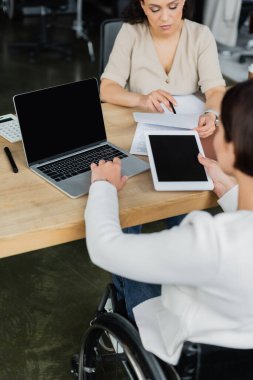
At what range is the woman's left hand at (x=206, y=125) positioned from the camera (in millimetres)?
1787

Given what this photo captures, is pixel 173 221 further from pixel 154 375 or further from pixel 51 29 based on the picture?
pixel 51 29

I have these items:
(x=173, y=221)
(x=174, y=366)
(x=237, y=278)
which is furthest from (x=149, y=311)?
(x=173, y=221)

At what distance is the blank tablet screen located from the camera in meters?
A: 1.51

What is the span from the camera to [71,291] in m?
2.24

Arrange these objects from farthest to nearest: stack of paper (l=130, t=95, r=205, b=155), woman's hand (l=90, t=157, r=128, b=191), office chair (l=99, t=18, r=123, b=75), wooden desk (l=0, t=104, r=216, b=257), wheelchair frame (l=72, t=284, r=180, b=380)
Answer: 1. office chair (l=99, t=18, r=123, b=75)
2. stack of paper (l=130, t=95, r=205, b=155)
3. woman's hand (l=90, t=157, r=128, b=191)
4. wooden desk (l=0, t=104, r=216, b=257)
5. wheelchair frame (l=72, t=284, r=180, b=380)

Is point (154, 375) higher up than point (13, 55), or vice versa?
point (154, 375)

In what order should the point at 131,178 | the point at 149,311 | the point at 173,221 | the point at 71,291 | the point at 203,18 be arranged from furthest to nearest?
the point at 203,18 → the point at 71,291 → the point at 173,221 → the point at 131,178 → the point at 149,311

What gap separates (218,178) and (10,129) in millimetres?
740

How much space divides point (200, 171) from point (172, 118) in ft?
1.17

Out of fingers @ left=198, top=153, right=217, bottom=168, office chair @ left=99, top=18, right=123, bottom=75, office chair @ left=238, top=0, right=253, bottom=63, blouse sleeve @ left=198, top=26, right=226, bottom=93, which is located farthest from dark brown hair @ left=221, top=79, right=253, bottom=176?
office chair @ left=238, top=0, right=253, bottom=63

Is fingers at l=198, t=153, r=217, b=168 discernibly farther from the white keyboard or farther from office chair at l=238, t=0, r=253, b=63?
office chair at l=238, t=0, r=253, b=63

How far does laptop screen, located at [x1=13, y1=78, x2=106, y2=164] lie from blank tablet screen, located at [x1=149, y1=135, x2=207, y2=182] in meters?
0.21

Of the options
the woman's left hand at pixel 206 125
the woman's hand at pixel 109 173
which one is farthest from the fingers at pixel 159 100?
the woman's hand at pixel 109 173

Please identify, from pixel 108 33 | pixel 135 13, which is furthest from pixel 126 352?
pixel 108 33
